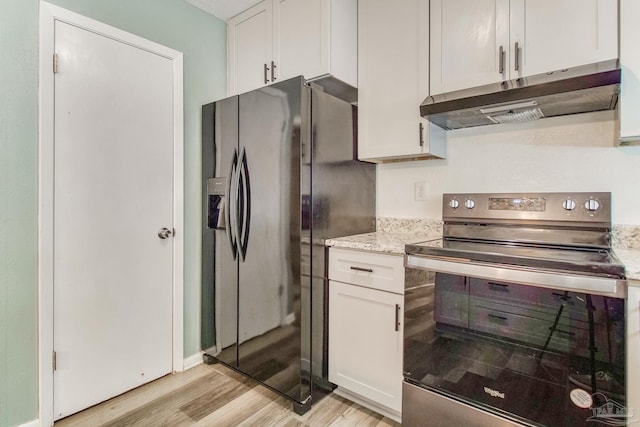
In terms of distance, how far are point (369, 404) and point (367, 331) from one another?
1.41ft

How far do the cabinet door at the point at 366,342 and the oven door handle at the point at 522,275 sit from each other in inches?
10.4

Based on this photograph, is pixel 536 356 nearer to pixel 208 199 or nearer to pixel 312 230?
pixel 312 230

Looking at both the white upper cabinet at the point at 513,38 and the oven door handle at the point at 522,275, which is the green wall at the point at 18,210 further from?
the white upper cabinet at the point at 513,38

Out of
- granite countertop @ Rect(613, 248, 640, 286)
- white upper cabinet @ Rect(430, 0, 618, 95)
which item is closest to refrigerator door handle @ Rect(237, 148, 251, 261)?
white upper cabinet @ Rect(430, 0, 618, 95)

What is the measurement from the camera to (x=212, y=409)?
5.96 ft

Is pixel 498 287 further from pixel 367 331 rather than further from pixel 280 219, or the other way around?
pixel 280 219

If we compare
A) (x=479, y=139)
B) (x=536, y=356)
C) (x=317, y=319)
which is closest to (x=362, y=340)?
(x=317, y=319)

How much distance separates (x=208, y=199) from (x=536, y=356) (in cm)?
200

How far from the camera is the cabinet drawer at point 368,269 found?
1.61m

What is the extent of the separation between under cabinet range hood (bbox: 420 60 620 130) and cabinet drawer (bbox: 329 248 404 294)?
0.77 m

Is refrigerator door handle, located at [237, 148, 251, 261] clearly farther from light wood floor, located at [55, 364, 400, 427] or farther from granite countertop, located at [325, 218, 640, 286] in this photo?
light wood floor, located at [55, 364, 400, 427]

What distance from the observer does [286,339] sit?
1.80 m

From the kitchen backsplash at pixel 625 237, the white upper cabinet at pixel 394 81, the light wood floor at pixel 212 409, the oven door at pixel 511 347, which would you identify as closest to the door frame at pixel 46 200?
the light wood floor at pixel 212 409

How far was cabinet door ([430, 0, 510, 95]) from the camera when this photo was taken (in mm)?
1545
